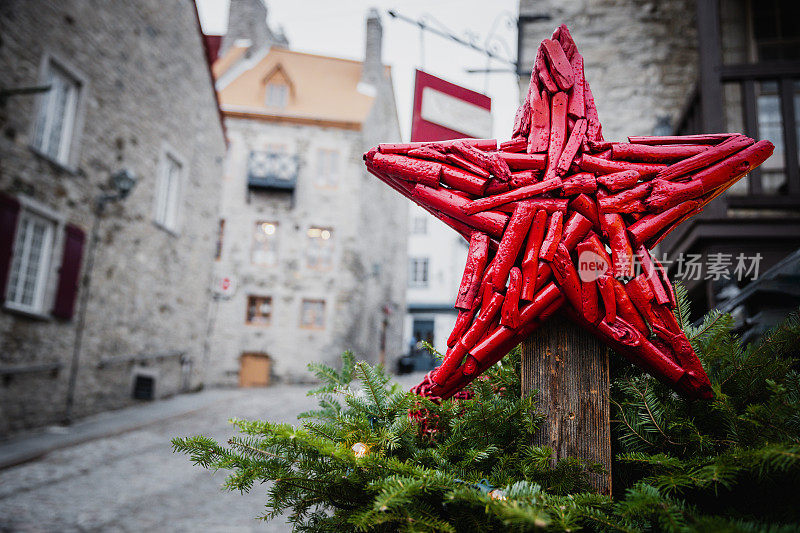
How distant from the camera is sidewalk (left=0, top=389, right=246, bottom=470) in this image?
723cm

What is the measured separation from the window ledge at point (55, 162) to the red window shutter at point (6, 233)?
869 millimetres

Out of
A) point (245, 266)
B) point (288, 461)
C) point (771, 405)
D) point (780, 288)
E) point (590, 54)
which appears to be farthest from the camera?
point (245, 266)

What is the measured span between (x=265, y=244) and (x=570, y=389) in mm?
18882

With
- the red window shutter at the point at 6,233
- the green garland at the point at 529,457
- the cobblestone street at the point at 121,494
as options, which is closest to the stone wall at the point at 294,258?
the cobblestone street at the point at 121,494

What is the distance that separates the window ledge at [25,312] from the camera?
305 inches

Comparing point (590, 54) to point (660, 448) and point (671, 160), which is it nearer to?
point (671, 160)

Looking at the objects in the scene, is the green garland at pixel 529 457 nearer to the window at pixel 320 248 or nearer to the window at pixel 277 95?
the window at pixel 320 248

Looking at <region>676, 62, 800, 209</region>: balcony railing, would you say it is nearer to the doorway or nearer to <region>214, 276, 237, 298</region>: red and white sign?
the doorway

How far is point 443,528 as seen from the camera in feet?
3.71

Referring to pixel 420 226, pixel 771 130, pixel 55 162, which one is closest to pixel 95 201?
pixel 55 162

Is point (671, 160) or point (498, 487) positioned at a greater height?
point (671, 160)

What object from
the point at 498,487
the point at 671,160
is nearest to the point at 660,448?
the point at 498,487

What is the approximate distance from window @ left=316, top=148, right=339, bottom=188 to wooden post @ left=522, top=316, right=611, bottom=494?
1883 centimetres

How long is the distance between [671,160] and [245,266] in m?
18.9
